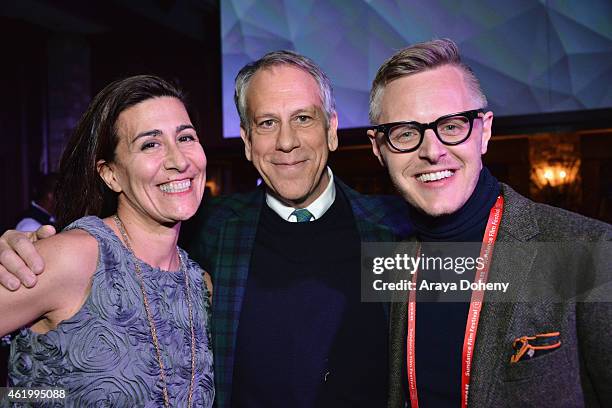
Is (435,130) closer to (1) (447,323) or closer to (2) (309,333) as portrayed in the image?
(1) (447,323)

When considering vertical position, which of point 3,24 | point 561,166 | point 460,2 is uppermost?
point 3,24

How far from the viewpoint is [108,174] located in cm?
193

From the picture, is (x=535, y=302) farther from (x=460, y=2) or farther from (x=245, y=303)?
(x=460, y=2)

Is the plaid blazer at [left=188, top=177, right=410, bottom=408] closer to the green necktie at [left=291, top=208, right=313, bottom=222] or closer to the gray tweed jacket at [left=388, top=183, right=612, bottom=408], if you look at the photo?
the green necktie at [left=291, top=208, right=313, bottom=222]

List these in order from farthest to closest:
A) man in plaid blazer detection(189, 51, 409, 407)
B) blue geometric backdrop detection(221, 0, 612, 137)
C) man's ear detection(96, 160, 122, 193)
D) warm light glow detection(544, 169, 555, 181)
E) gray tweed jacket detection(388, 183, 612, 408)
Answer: warm light glow detection(544, 169, 555, 181) → blue geometric backdrop detection(221, 0, 612, 137) → man in plaid blazer detection(189, 51, 409, 407) → man's ear detection(96, 160, 122, 193) → gray tweed jacket detection(388, 183, 612, 408)

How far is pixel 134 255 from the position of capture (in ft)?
6.09

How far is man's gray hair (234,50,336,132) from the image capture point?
2.29 meters

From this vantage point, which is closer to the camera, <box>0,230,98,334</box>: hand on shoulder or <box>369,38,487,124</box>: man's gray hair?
<box>0,230,98,334</box>: hand on shoulder

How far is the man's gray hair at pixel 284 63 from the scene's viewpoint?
7.50 ft

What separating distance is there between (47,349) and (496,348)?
136 centimetres

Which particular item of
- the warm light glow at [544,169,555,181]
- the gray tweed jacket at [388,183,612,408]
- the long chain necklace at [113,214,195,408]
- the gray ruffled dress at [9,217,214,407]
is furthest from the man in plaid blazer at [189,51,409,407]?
the warm light glow at [544,169,555,181]

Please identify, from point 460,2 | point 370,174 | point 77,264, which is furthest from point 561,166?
point 77,264

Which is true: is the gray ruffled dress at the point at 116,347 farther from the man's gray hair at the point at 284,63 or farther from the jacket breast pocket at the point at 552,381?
the jacket breast pocket at the point at 552,381

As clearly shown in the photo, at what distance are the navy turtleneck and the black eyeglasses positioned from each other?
0.16 m
